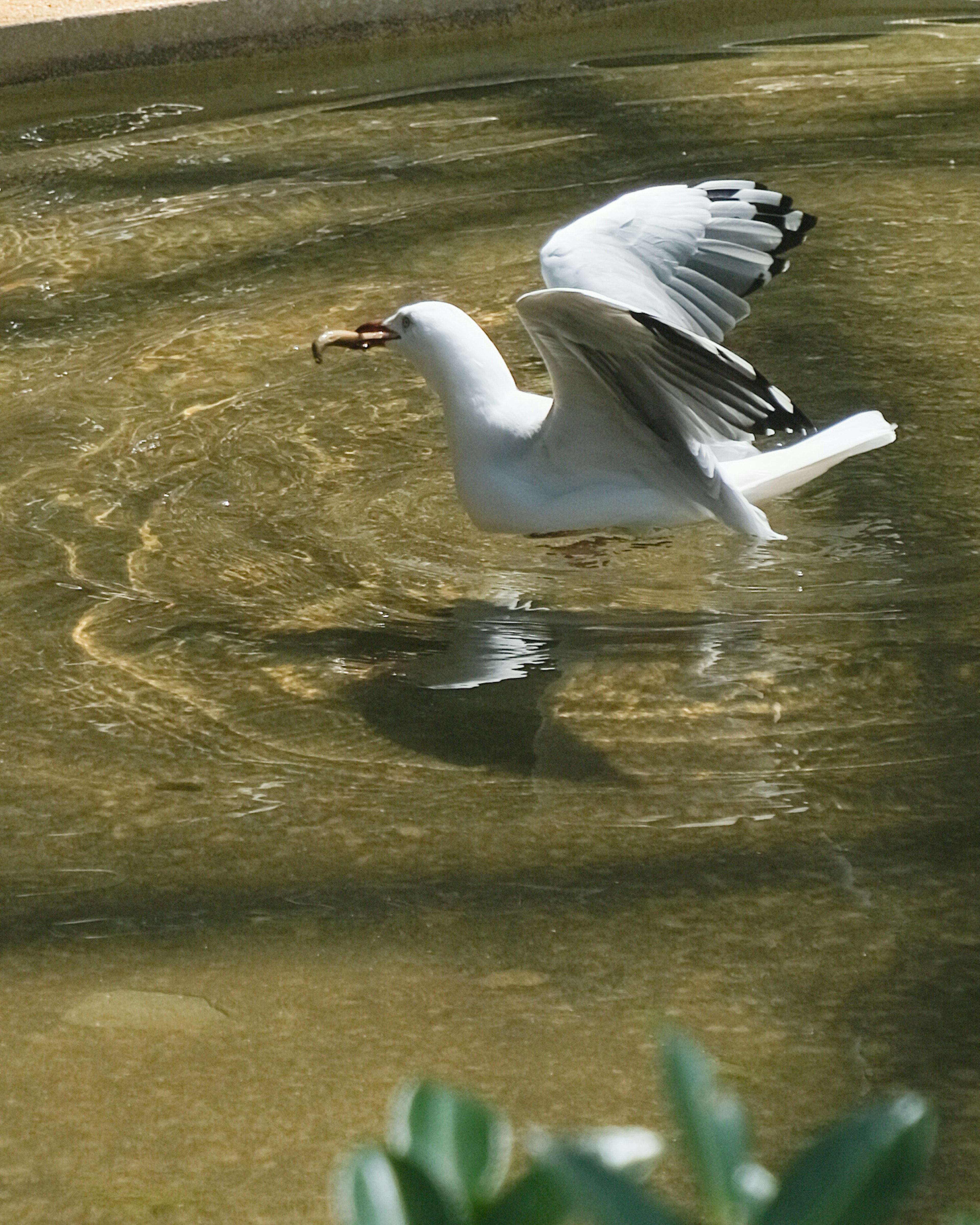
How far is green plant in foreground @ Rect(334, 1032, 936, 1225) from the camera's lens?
564mm

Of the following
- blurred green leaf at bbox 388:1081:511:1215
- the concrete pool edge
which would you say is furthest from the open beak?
the concrete pool edge

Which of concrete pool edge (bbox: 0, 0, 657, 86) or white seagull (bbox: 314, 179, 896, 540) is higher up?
concrete pool edge (bbox: 0, 0, 657, 86)

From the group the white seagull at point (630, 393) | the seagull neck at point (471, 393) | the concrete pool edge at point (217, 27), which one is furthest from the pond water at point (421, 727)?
the concrete pool edge at point (217, 27)

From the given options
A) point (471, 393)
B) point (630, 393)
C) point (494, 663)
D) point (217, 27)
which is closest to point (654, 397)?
point (630, 393)

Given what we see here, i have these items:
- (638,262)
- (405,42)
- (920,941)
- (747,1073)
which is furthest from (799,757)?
(405,42)

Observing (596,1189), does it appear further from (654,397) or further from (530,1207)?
(654,397)

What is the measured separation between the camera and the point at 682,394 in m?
3.42

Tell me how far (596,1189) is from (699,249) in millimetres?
3571

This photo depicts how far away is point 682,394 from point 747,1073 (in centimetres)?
157

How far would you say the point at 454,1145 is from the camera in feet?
1.92

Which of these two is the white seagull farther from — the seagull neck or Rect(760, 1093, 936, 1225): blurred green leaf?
Rect(760, 1093, 936, 1225): blurred green leaf

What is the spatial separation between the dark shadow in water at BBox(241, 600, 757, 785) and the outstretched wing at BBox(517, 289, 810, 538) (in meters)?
0.31

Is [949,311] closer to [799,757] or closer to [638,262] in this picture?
[638,262]

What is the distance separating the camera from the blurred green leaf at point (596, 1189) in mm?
558
